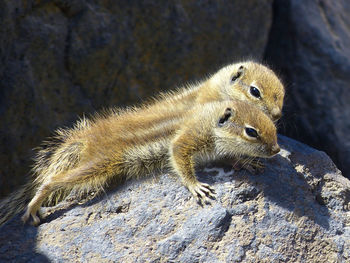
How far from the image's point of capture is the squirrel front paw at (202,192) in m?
4.53

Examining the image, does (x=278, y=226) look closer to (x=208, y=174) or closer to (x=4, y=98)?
(x=208, y=174)

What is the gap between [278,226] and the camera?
4.43m

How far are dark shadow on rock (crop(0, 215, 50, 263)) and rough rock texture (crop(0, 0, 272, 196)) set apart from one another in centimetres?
170

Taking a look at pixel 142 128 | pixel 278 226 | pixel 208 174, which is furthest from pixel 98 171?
pixel 278 226

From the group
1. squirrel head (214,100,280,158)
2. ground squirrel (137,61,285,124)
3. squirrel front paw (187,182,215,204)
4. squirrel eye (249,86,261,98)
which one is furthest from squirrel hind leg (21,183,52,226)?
squirrel eye (249,86,261,98)

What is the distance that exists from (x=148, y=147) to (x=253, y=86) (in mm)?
1460

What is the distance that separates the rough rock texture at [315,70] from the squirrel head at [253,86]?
153 centimetres

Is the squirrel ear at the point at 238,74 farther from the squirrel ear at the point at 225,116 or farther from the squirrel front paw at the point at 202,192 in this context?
the squirrel front paw at the point at 202,192

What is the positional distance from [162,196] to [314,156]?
5.40 ft

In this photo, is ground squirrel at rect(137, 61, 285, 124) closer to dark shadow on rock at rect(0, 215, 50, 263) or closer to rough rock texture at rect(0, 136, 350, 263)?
rough rock texture at rect(0, 136, 350, 263)

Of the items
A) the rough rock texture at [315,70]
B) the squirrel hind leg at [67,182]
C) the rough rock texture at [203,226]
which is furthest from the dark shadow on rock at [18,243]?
the rough rock texture at [315,70]

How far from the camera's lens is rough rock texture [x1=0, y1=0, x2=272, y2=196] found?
609 cm

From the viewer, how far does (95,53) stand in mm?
6684

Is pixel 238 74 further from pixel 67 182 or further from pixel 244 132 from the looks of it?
pixel 67 182
